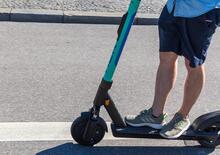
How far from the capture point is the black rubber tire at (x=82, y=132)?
Result: 4039 millimetres

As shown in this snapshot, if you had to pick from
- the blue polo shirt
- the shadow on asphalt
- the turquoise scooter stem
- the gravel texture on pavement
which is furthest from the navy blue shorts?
the gravel texture on pavement

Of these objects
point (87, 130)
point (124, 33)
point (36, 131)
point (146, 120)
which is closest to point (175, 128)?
point (146, 120)

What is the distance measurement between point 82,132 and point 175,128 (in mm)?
679

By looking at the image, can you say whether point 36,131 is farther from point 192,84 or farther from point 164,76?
point 192,84

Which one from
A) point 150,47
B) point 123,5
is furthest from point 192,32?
point 123,5

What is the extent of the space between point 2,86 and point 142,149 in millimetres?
1739

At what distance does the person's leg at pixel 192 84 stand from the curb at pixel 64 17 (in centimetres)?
409

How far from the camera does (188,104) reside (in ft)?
Answer: 13.8

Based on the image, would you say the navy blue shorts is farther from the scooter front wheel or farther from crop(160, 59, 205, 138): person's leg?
the scooter front wheel

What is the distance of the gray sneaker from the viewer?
4.12 metres

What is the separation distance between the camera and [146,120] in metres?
4.15

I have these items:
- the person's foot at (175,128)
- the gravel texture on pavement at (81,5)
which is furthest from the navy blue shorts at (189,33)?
the gravel texture on pavement at (81,5)

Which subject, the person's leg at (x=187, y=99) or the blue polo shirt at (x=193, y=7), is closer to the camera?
the blue polo shirt at (x=193, y=7)

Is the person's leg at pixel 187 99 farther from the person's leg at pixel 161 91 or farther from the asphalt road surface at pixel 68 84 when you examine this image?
the asphalt road surface at pixel 68 84
